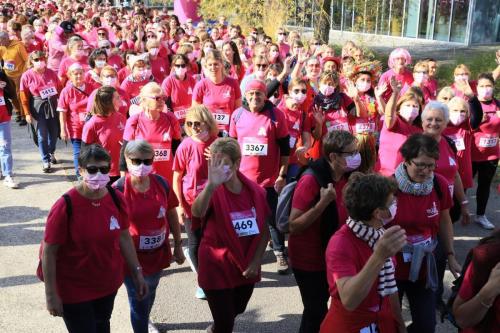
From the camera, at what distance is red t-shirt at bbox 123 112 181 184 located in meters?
6.20

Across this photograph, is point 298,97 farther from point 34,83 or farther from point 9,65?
point 9,65

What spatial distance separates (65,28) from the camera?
13.5m

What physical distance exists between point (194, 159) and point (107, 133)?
1.60 m

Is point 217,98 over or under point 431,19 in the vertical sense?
over

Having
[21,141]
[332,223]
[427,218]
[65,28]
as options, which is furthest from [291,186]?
[65,28]

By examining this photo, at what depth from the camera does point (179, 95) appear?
8289mm

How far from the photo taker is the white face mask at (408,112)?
18.4 ft

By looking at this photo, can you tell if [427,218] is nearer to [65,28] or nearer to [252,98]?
[252,98]

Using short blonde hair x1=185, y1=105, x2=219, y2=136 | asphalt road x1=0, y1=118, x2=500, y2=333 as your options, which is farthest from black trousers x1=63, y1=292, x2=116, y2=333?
short blonde hair x1=185, y1=105, x2=219, y2=136

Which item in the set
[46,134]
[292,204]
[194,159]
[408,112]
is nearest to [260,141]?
[194,159]

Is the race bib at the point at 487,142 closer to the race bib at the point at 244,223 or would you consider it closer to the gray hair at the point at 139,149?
the race bib at the point at 244,223

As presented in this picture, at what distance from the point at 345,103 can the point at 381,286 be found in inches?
156

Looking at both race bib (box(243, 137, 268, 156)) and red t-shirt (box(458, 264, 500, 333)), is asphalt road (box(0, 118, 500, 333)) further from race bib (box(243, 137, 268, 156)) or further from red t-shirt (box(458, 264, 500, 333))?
red t-shirt (box(458, 264, 500, 333))

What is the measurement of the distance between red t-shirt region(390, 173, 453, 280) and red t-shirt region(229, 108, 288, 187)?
83.9 inches
